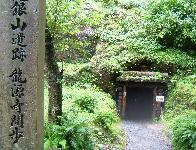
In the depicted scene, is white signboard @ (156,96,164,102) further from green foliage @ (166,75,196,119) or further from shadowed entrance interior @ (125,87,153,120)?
shadowed entrance interior @ (125,87,153,120)

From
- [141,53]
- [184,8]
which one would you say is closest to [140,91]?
[141,53]

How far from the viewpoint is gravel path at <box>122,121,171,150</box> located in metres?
13.7

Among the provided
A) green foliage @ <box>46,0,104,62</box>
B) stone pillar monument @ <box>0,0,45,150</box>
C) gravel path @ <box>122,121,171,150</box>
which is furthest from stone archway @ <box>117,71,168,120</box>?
stone pillar monument @ <box>0,0,45,150</box>

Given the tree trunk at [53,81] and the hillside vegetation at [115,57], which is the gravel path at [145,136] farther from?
the tree trunk at [53,81]

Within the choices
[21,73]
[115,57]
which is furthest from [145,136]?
[21,73]

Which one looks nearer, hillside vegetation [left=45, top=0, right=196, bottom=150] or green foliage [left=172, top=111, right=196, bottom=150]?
hillside vegetation [left=45, top=0, right=196, bottom=150]

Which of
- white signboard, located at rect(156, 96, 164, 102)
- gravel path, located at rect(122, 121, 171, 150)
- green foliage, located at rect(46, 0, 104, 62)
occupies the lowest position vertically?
gravel path, located at rect(122, 121, 171, 150)

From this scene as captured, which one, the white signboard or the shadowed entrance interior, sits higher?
the white signboard

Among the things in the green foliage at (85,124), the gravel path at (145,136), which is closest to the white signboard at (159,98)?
the gravel path at (145,136)

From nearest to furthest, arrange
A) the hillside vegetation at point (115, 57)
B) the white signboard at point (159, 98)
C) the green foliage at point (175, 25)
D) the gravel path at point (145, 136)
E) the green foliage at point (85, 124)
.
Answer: the green foliage at point (85, 124) < the hillside vegetation at point (115, 57) < the gravel path at point (145, 136) < the white signboard at point (159, 98) < the green foliage at point (175, 25)

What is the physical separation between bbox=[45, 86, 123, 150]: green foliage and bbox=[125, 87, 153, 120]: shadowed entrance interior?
1666 mm

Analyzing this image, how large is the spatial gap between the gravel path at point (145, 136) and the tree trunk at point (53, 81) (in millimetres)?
4367

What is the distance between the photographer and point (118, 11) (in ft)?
80.1

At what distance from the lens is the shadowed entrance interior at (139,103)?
61.6 feet
